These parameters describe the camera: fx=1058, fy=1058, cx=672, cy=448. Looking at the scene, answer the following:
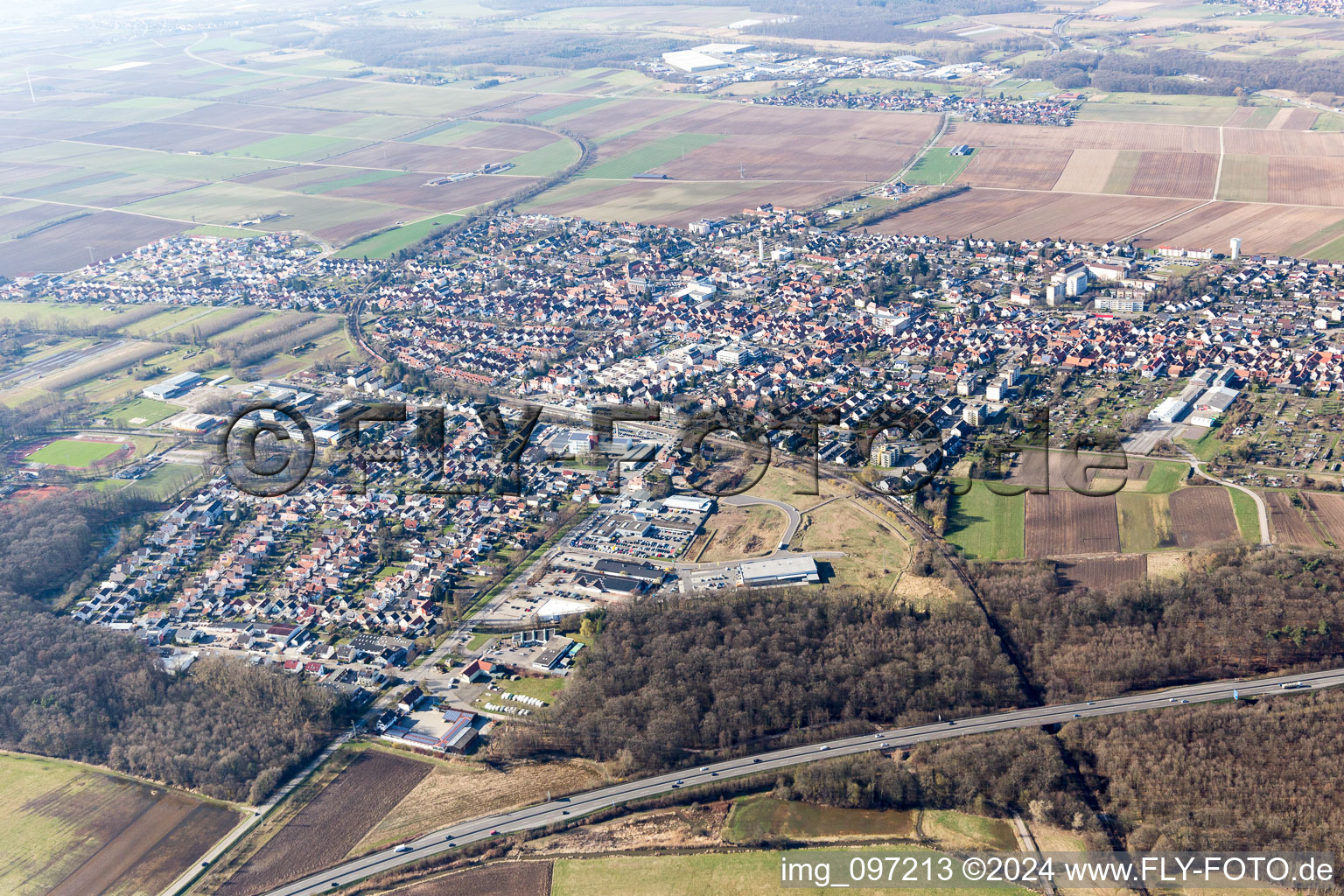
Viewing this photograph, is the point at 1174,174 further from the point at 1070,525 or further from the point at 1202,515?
the point at 1070,525

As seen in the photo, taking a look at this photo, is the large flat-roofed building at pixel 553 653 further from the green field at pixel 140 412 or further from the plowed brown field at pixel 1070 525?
the green field at pixel 140 412

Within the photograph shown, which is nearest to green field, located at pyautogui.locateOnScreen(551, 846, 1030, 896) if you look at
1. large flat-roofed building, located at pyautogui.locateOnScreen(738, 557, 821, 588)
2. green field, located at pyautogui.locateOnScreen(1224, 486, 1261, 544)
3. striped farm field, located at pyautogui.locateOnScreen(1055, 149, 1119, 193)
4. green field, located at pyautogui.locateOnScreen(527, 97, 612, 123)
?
large flat-roofed building, located at pyautogui.locateOnScreen(738, 557, 821, 588)

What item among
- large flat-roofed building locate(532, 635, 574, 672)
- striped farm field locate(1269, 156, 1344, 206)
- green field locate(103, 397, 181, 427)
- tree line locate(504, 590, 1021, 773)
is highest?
striped farm field locate(1269, 156, 1344, 206)

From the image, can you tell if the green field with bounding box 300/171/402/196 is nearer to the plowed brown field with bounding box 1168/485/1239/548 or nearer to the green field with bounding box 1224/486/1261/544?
the plowed brown field with bounding box 1168/485/1239/548

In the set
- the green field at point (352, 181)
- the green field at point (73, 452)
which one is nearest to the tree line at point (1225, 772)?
the green field at point (73, 452)

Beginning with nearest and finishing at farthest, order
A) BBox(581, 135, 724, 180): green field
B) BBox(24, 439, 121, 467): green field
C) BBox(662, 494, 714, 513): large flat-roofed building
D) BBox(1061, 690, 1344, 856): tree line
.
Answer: BBox(1061, 690, 1344, 856): tree line
BBox(662, 494, 714, 513): large flat-roofed building
BBox(24, 439, 121, 467): green field
BBox(581, 135, 724, 180): green field

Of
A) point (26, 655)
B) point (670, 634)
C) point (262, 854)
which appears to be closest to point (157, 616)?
point (26, 655)

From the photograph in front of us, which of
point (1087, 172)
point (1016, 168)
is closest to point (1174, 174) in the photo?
point (1087, 172)
